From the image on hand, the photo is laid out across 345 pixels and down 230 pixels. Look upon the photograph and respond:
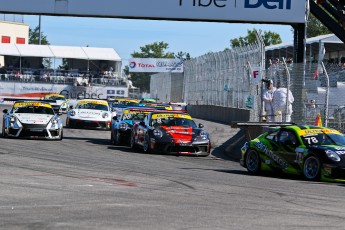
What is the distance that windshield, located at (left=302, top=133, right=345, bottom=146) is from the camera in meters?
16.2

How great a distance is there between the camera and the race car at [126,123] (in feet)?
80.7

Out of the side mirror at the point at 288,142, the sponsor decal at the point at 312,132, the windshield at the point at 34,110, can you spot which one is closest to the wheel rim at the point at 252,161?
the side mirror at the point at 288,142

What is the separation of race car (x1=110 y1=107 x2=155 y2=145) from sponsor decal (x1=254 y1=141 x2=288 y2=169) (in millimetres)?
7191

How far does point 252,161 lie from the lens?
17562 millimetres

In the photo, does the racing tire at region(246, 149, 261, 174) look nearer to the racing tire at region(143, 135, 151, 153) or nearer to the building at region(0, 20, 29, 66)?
the racing tire at region(143, 135, 151, 153)

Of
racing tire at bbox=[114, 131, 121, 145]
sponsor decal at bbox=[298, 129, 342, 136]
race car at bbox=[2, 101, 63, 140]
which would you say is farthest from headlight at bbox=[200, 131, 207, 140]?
sponsor decal at bbox=[298, 129, 342, 136]

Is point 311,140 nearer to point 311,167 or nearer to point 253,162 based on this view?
point 311,167

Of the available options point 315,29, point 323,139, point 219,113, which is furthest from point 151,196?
point 315,29

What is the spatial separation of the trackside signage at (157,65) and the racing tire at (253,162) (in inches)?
1787

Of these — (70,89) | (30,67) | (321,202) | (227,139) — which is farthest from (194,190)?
(30,67)

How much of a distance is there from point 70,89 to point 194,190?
58866 mm

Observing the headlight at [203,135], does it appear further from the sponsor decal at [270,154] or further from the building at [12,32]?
the building at [12,32]

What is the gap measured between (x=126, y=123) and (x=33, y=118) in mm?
2614

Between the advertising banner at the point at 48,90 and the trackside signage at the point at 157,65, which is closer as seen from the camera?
the trackside signage at the point at 157,65
